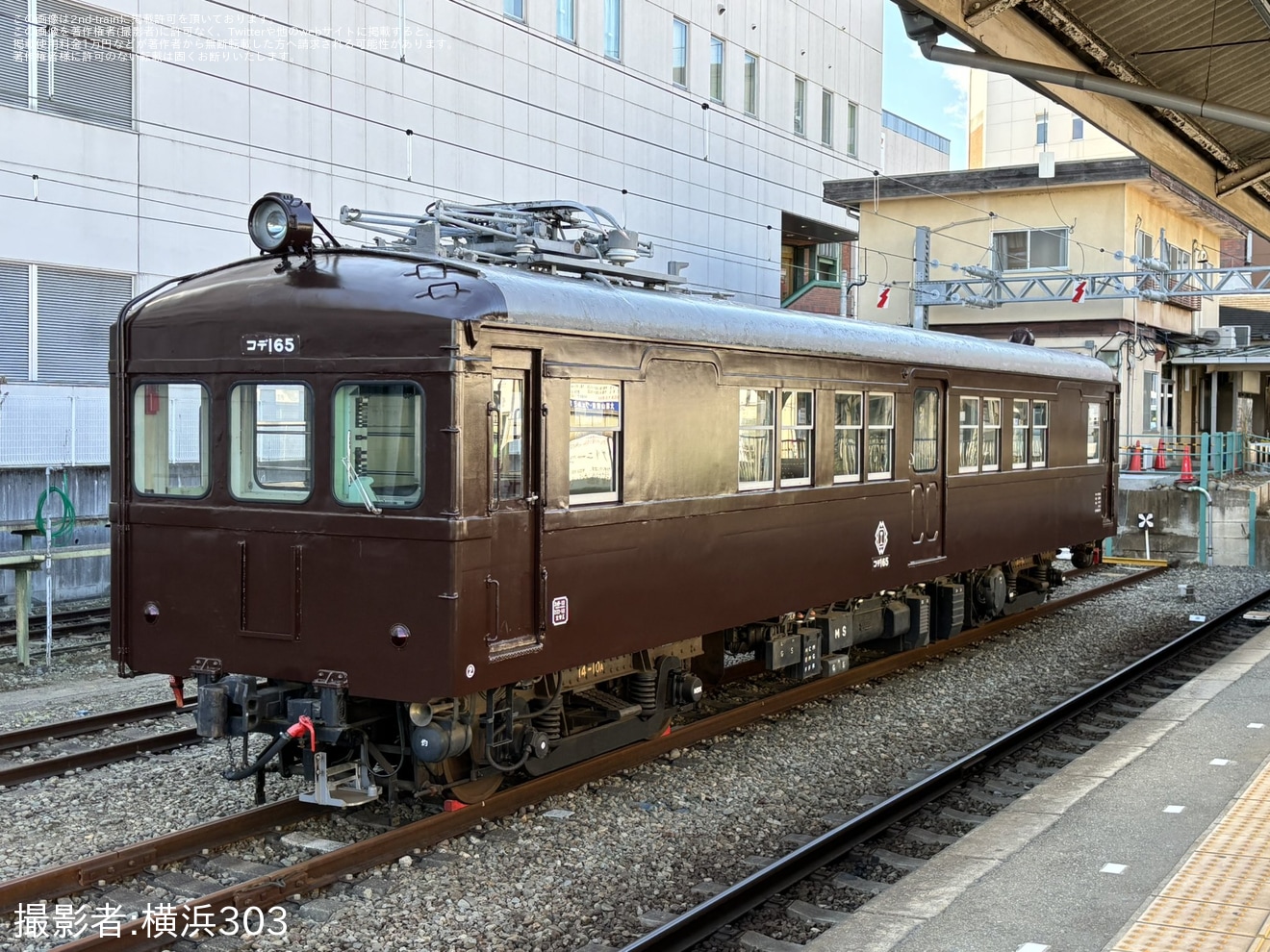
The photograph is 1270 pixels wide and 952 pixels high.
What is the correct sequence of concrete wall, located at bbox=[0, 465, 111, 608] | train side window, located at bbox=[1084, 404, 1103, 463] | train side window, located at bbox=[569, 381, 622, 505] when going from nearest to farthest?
1. train side window, located at bbox=[569, 381, 622, 505]
2. concrete wall, located at bbox=[0, 465, 111, 608]
3. train side window, located at bbox=[1084, 404, 1103, 463]

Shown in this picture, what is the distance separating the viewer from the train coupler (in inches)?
278

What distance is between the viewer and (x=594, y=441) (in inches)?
313

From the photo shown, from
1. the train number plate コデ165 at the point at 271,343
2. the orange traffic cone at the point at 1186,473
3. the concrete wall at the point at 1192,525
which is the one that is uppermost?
the train number plate コデ165 at the point at 271,343

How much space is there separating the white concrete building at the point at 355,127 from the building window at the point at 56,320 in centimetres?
3

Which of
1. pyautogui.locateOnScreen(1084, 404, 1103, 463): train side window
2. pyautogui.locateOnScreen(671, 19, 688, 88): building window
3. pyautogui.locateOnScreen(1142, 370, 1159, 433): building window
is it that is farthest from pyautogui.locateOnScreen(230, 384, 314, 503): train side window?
pyautogui.locateOnScreen(1142, 370, 1159, 433): building window

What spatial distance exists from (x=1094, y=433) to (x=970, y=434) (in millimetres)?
4570

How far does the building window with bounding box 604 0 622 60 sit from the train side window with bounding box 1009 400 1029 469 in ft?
57.6

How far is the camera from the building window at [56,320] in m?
17.7

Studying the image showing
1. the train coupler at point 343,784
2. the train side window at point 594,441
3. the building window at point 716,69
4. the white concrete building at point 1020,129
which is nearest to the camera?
the train coupler at point 343,784

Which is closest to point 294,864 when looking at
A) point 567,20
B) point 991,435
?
point 991,435

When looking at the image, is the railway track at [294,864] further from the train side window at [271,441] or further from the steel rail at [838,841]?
the train side window at [271,441]

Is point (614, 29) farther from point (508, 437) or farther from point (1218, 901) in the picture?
point (1218, 901)

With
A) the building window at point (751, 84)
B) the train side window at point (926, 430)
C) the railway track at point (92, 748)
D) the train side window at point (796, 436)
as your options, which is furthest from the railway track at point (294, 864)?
the building window at point (751, 84)

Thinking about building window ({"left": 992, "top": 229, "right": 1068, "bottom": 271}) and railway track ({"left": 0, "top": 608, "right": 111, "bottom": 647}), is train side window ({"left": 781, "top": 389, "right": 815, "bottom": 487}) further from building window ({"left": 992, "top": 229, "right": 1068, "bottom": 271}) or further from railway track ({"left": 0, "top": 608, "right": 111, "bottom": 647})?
building window ({"left": 992, "top": 229, "right": 1068, "bottom": 271})
